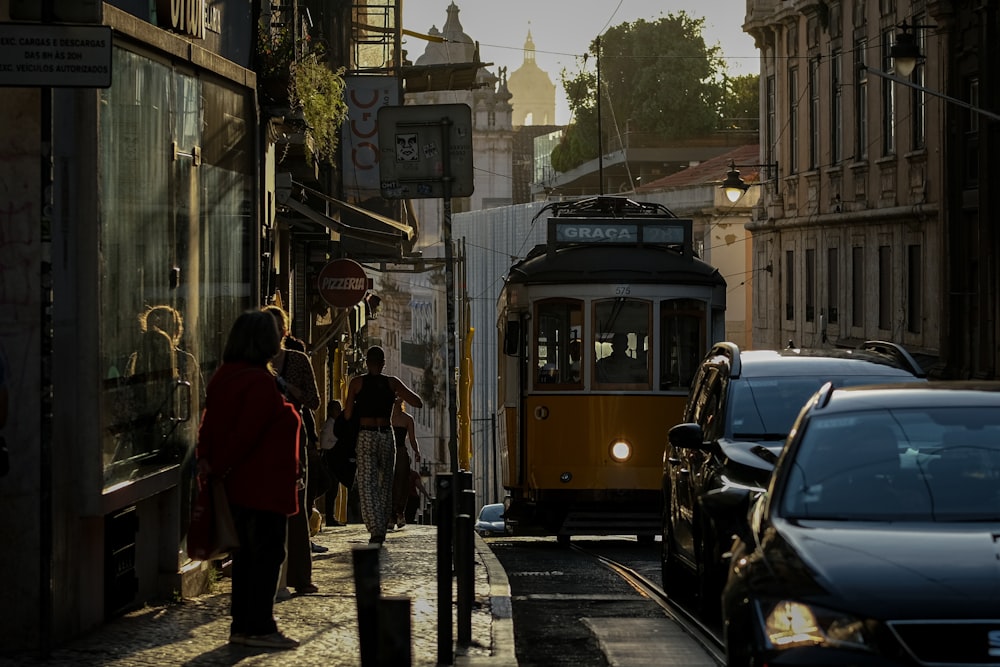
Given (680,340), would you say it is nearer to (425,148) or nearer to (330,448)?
(330,448)

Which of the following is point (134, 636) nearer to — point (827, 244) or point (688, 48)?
point (827, 244)

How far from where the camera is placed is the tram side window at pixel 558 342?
1980 cm

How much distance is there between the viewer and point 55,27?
8320 mm

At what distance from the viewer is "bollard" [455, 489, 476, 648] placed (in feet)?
32.4

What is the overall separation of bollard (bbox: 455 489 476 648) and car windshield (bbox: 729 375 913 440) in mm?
2004

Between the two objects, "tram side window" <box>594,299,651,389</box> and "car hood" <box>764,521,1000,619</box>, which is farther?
"tram side window" <box>594,299,651,389</box>

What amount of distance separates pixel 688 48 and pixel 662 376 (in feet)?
227

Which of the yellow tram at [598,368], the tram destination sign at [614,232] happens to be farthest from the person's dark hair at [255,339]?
the tram destination sign at [614,232]

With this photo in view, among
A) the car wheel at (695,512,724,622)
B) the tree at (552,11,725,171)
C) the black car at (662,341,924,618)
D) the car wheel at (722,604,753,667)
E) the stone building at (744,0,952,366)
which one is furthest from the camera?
the tree at (552,11,725,171)

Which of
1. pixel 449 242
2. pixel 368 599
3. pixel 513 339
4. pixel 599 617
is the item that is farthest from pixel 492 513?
pixel 368 599

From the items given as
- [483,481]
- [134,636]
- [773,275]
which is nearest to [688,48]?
[483,481]

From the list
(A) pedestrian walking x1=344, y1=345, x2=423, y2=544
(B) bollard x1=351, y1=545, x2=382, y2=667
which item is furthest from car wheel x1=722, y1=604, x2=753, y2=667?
(A) pedestrian walking x1=344, y1=345, x2=423, y2=544

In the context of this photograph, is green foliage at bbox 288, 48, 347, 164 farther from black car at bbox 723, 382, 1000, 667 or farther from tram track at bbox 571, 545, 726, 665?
black car at bbox 723, 382, 1000, 667

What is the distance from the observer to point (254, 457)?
9.15 metres
